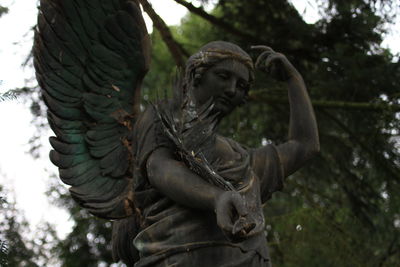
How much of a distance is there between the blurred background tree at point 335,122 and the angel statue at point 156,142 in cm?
270

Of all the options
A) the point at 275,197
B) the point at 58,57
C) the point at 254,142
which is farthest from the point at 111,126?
the point at 275,197

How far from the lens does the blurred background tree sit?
695cm

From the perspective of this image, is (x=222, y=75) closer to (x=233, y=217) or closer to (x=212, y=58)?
(x=212, y=58)

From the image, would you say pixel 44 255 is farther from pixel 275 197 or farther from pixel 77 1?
pixel 77 1

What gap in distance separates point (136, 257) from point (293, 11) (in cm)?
441

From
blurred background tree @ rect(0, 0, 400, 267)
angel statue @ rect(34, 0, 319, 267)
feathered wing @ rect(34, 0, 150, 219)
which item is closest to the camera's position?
angel statue @ rect(34, 0, 319, 267)

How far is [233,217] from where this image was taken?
3197mm

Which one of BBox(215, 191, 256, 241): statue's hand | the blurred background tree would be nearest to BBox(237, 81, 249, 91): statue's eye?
BBox(215, 191, 256, 241): statue's hand

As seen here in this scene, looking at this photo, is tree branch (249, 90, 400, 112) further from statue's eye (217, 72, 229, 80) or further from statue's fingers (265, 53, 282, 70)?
statue's eye (217, 72, 229, 80)

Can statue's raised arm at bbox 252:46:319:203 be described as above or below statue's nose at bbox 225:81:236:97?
below

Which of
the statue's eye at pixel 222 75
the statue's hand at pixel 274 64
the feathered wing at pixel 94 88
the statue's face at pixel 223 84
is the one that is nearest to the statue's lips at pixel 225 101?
the statue's face at pixel 223 84

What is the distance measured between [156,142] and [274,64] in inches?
30.6

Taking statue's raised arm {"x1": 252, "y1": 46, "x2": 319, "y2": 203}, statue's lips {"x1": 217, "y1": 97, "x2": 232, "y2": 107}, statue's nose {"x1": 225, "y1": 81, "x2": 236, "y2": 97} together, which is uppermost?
statue's nose {"x1": 225, "y1": 81, "x2": 236, "y2": 97}

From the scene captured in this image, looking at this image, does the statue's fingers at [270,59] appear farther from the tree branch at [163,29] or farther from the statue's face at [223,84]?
the tree branch at [163,29]
